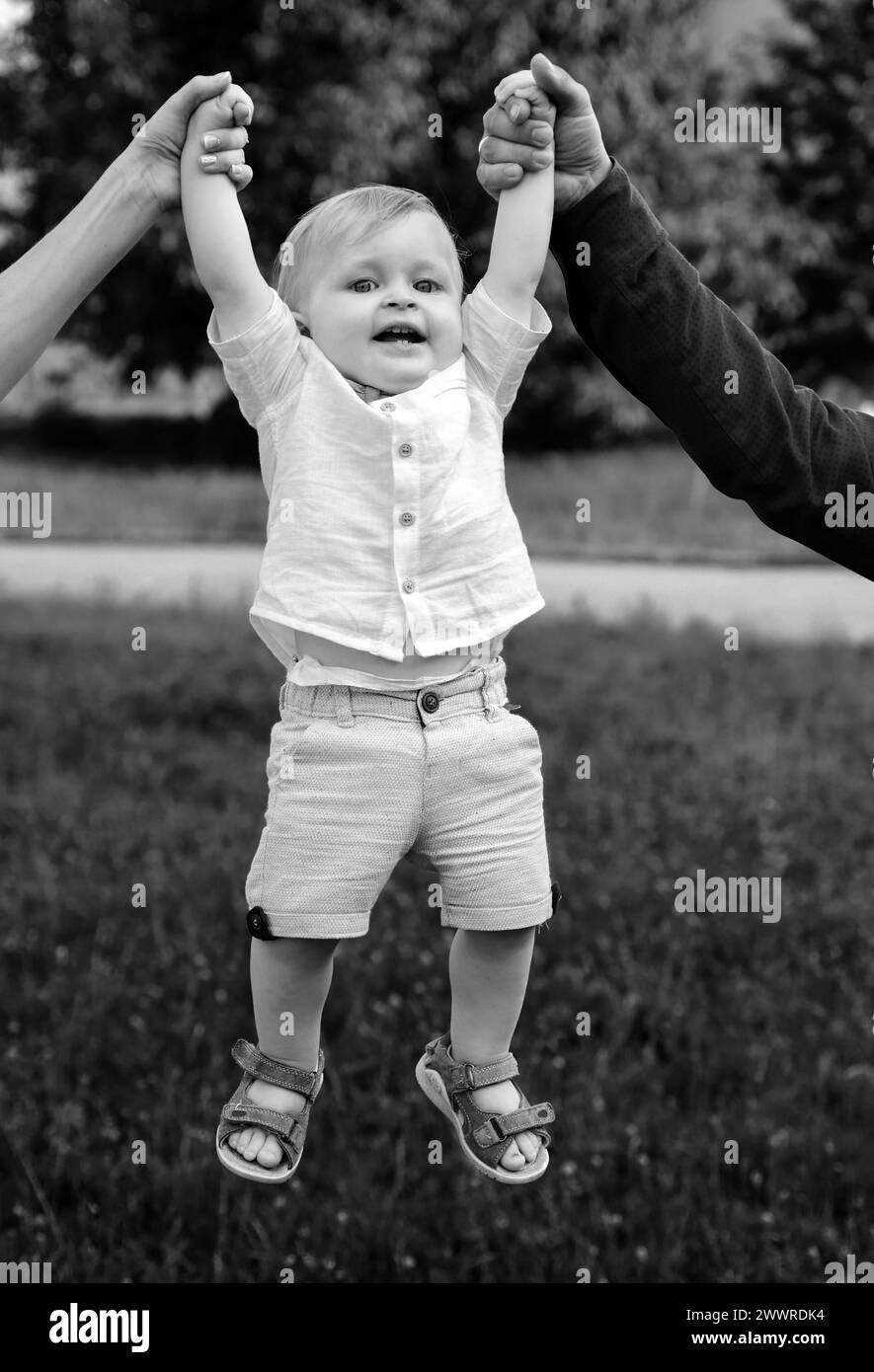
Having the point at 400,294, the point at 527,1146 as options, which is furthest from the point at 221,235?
the point at 527,1146

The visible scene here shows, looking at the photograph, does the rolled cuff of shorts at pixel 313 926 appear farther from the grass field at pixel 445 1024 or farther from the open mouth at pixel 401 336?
the grass field at pixel 445 1024

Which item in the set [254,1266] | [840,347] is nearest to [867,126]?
[840,347]

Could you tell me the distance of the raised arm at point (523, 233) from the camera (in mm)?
1977

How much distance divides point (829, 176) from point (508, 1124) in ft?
53.5

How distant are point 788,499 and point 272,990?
3.53 ft

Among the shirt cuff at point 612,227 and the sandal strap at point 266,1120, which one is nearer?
the sandal strap at point 266,1120

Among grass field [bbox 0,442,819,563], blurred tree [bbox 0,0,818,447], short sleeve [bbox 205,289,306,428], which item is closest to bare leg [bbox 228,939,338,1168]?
short sleeve [bbox 205,289,306,428]

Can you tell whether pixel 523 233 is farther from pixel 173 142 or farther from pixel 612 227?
pixel 173 142

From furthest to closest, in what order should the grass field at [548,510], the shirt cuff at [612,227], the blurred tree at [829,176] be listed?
the blurred tree at [829,176] < the grass field at [548,510] < the shirt cuff at [612,227]

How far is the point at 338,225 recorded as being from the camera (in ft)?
6.35

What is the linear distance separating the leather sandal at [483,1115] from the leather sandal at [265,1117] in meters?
0.17

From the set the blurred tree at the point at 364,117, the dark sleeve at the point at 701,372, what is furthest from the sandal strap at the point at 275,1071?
the blurred tree at the point at 364,117

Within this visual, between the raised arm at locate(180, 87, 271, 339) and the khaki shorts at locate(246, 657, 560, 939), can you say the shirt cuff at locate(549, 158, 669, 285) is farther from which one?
the khaki shorts at locate(246, 657, 560, 939)

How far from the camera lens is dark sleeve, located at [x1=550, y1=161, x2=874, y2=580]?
2186 millimetres
